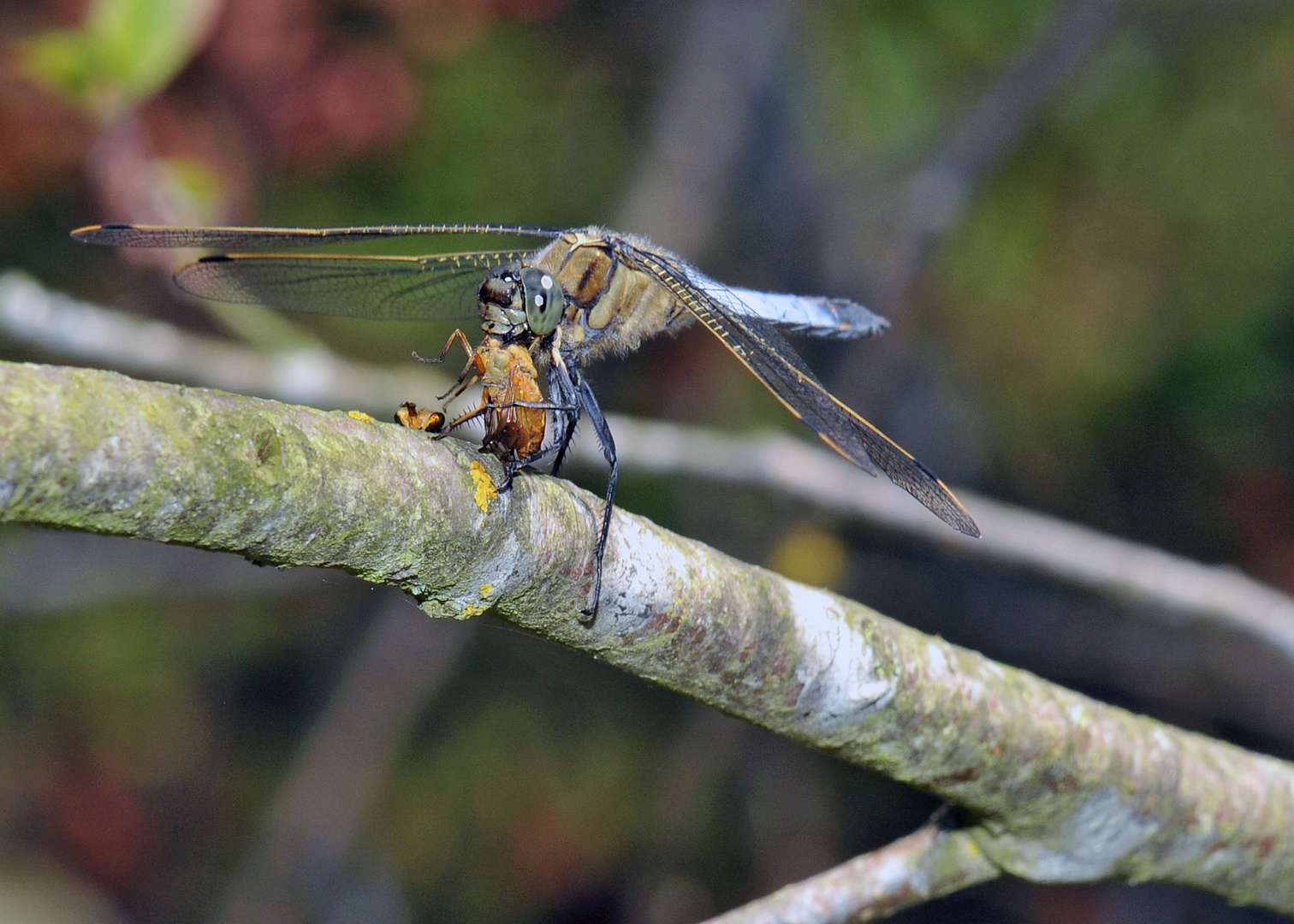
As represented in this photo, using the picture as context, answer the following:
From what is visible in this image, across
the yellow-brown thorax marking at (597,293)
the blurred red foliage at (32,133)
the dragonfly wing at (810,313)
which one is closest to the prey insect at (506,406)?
the yellow-brown thorax marking at (597,293)

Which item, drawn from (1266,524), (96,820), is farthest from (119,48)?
(1266,524)

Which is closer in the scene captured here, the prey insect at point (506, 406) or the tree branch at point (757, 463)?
the prey insect at point (506, 406)

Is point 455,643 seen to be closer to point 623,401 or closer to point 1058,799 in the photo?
point 623,401

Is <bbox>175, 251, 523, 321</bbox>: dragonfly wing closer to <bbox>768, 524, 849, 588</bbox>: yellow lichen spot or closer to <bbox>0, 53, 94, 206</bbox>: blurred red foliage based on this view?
<bbox>0, 53, 94, 206</bbox>: blurred red foliage

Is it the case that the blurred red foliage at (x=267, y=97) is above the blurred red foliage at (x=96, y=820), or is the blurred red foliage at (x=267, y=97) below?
above

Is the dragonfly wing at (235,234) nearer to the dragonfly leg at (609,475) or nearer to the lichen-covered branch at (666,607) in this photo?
the dragonfly leg at (609,475)

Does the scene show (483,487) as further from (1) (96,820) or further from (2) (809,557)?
(1) (96,820)

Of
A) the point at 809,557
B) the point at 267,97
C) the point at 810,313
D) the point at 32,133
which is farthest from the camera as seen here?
the point at 809,557
